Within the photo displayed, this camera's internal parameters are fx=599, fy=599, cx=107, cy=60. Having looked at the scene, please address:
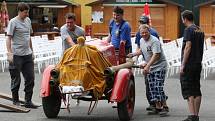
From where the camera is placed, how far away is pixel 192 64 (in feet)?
31.8

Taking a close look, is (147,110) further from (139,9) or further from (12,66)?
(139,9)

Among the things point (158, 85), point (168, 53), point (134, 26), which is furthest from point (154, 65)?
point (134, 26)

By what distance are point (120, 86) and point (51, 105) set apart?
129 centimetres

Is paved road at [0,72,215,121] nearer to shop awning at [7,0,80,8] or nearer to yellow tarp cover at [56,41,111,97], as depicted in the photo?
yellow tarp cover at [56,41,111,97]

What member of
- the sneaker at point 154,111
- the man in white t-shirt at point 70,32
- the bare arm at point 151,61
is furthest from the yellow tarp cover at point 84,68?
the sneaker at point 154,111

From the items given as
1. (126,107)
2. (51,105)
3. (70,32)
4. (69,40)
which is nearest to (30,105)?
(51,105)

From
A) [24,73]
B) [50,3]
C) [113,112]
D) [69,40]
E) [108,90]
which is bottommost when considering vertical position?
[113,112]

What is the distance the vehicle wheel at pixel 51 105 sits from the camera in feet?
33.4

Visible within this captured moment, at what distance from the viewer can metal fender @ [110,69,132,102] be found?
9.68 m

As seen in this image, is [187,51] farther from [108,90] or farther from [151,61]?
[108,90]

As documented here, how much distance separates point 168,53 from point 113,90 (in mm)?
9748

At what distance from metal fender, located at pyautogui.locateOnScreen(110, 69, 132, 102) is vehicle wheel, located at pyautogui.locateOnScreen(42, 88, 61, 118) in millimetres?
1121

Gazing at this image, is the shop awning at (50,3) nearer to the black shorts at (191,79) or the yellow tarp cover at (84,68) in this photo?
the yellow tarp cover at (84,68)

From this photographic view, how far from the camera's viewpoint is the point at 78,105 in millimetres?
11992
